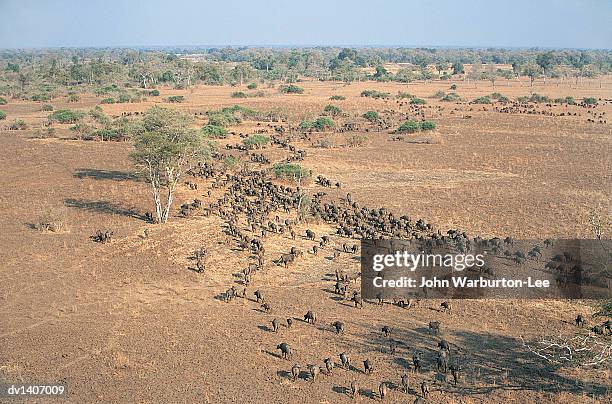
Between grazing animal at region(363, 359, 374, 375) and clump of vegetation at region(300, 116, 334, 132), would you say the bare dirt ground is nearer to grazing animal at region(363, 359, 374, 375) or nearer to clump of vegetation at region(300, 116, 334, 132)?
grazing animal at region(363, 359, 374, 375)

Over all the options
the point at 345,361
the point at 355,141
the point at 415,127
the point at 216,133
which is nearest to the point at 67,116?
the point at 216,133

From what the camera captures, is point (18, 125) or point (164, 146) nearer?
point (164, 146)

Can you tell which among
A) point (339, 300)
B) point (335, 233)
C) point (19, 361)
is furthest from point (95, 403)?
point (335, 233)

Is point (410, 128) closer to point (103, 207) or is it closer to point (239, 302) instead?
point (103, 207)

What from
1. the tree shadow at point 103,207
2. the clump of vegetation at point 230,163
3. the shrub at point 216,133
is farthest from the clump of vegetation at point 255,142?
the tree shadow at point 103,207

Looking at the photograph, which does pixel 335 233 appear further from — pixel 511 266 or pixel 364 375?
pixel 364 375

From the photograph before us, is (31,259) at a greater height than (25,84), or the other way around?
(25,84)

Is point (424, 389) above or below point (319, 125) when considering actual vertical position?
below
